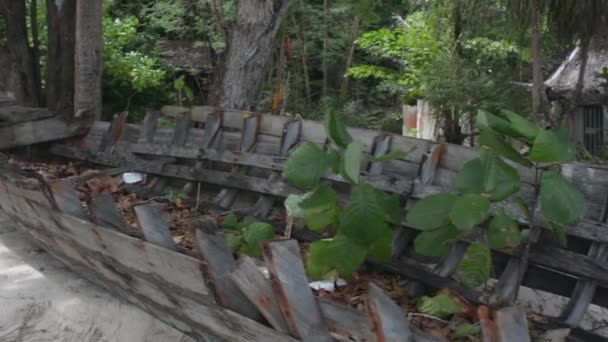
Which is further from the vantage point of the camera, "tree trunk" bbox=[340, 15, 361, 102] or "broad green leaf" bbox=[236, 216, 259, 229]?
"tree trunk" bbox=[340, 15, 361, 102]

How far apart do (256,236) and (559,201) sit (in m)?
1.52

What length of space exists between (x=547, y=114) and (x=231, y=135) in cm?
463

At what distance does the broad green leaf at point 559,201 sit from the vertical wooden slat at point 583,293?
19.2 inches

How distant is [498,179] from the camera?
237 cm

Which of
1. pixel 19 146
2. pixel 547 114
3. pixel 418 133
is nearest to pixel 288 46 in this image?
pixel 418 133

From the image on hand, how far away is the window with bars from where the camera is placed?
35.4 ft

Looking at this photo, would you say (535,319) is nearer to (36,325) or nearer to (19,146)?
(36,325)

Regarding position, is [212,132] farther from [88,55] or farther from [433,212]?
[433,212]

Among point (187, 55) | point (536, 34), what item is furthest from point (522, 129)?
point (187, 55)

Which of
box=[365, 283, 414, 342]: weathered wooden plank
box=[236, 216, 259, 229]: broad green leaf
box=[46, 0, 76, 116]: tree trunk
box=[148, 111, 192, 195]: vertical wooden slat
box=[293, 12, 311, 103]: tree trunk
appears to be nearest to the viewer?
box=[365, 283, 414, 342]: weathered wooden plank

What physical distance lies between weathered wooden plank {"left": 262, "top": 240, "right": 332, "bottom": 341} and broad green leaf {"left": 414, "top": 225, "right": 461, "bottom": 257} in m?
0.57

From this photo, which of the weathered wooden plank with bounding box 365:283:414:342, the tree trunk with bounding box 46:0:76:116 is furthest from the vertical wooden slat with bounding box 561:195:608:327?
the tree trunk with bounding box 46:0:76:116

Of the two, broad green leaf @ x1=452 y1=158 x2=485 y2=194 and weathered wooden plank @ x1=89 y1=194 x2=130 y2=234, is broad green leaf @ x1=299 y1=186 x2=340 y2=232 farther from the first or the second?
weathered wooden plank @ x1=89 y1=194 x2=130 y2=234

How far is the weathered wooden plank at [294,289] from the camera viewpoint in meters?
2.23
